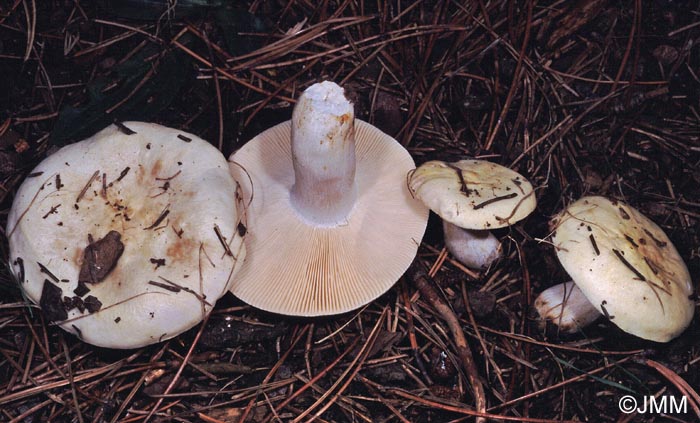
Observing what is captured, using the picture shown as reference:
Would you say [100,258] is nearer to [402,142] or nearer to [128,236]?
[128,236]

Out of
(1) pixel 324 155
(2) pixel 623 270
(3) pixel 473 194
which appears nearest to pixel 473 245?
(3) pixel 473 194

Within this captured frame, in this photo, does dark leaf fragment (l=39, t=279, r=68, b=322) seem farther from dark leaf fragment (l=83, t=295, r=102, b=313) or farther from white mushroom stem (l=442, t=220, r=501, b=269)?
white mushroom stem (l=442, t=220, r=501, b=269)

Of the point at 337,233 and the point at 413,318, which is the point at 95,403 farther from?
the point at 413,318

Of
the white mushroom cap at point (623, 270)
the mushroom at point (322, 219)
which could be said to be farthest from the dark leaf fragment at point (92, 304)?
the white mushroom cap at point (623, 270)

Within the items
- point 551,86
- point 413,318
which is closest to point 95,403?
point 413,318

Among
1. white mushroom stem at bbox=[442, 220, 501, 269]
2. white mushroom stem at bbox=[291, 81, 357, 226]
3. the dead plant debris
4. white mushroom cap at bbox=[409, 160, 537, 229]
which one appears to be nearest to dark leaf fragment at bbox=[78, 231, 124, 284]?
the dead plant debris

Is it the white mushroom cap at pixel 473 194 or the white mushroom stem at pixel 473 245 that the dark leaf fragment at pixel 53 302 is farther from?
the white mushroom stem at pixel 473 245
